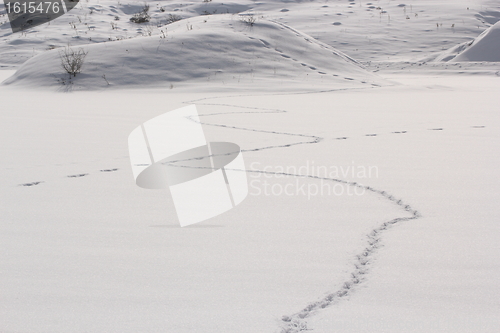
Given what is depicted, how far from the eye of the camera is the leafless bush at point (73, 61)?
19.7ft

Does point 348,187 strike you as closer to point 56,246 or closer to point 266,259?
point 266,259

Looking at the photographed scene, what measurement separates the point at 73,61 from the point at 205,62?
1703mm

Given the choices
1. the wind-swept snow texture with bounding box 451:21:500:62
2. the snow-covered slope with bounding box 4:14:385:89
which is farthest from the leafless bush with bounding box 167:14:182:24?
the wind-swept snow texture with bounding box 451:21:500:62

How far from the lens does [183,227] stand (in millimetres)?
1500

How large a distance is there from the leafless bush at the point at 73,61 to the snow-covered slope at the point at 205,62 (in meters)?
0.08

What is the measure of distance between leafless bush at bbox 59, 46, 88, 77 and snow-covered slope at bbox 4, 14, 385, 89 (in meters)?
0.08

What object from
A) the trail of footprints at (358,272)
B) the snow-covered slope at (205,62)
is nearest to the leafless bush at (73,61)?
the snow-covered slope at (205,62)

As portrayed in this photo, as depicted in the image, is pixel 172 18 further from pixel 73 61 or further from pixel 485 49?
pixel 485 49

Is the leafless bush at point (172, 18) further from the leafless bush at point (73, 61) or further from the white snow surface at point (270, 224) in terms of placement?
the white snow surface at point (270, 224)

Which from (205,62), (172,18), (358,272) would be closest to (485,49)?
(205,62)

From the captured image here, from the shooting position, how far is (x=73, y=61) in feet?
19.5

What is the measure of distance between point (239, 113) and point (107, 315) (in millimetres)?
3015

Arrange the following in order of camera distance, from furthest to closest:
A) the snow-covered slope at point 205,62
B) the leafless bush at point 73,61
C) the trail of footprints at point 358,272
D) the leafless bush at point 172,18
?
the leafless bush at point 172,18
the snow-covered slope at point 205,62
the leafless bush at point 73,61
the trail of footprints at point 358,272

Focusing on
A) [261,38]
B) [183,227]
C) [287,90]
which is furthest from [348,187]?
[261,38]
